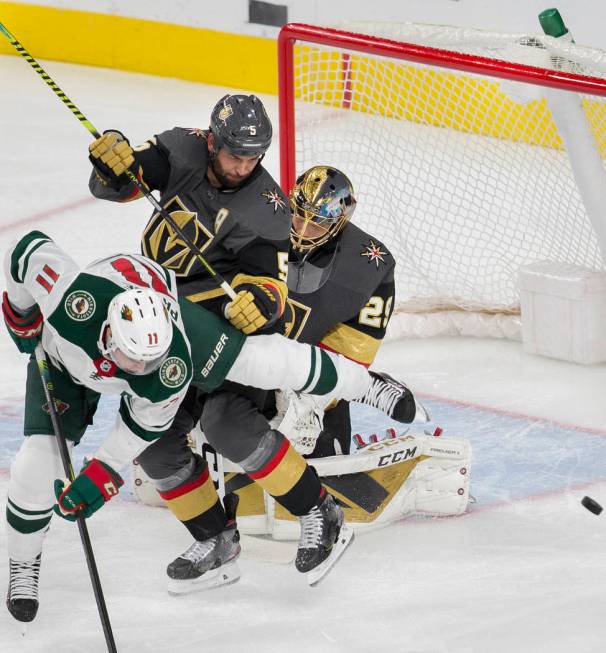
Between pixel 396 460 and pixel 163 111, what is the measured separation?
4426mm

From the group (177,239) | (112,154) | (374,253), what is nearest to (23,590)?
(177,239)

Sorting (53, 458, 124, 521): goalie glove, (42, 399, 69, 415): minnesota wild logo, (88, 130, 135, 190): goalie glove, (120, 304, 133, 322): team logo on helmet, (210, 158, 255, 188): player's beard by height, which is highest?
(88, 130, 135, 190): goalie glove

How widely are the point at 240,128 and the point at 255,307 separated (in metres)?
0.48

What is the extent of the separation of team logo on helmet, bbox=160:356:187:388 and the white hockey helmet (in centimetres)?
2

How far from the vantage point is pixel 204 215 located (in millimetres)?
3545

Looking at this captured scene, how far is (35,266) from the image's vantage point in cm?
312

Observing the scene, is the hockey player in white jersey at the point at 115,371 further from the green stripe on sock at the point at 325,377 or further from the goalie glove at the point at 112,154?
the goalie glove at the point at 112,154

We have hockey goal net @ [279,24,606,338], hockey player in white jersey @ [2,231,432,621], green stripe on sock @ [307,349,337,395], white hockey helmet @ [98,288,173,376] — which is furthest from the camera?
hockey goal net @ [279,24,606,338]

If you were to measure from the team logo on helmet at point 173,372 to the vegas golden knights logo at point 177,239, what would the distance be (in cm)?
58

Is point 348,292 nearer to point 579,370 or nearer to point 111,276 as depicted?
point 111,276

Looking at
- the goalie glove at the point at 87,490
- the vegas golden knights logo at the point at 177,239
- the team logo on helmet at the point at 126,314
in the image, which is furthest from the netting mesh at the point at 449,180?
the goalie glove at the point at 87,490

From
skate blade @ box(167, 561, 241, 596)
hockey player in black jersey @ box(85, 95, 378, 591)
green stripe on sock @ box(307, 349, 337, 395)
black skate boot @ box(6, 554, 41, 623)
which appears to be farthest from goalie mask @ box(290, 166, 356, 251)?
black skate boot @ box(6, 554, 41, 623)

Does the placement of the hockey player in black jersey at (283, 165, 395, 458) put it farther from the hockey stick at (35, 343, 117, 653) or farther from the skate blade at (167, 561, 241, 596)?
the hockey stick at (35, 343, 117, 653)

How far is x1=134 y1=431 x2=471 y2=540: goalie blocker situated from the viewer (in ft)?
12.1
